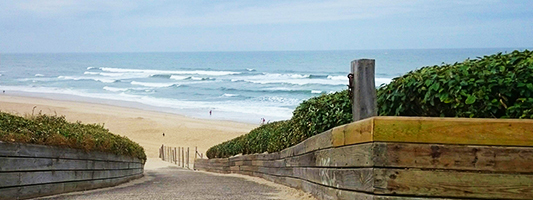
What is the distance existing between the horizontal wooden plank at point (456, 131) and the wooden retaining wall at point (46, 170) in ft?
15.4

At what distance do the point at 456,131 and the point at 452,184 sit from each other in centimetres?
34

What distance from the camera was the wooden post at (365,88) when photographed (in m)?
5.58

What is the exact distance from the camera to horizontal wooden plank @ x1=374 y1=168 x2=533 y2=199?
3.69 meters

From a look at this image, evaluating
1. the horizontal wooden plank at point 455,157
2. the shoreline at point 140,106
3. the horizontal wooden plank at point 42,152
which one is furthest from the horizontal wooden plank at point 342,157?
the shoreline at point 140,106

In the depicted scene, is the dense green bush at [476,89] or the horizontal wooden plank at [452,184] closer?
the horizontal wooden plank at [452,184]

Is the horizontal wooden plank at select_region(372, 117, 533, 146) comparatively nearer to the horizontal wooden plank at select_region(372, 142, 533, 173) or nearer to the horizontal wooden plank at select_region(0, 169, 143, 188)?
the horizontal wooden plank at select_region(372, 142, 533, 173)

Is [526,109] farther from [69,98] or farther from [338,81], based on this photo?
[338,81]

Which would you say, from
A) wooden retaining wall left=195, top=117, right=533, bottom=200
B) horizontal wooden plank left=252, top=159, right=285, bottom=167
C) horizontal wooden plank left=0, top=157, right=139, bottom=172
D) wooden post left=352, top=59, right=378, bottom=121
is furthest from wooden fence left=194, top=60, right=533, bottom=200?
horizontal wooden plank left=252, top=159, right=285, bottom=167

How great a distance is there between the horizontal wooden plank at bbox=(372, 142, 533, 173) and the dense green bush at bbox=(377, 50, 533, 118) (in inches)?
27.4

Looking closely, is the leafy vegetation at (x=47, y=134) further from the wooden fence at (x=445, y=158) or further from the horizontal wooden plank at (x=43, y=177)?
the wooden fence at (x=445, y=158)

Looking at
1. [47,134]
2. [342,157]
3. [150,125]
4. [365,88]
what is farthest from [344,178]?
[150,125]

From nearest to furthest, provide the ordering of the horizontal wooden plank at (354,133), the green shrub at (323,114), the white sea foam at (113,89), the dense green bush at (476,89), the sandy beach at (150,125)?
the horizontal wooden plank at (354,133), the dense green bush at (476,89), the green shrub at (323,114), the sandy beach at (150,125), the white sea foam at (113,89)

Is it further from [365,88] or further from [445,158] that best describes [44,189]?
[445,158]

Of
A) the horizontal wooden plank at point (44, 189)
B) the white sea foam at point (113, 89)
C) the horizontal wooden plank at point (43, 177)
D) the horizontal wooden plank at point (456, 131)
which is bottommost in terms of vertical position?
the horizontal wooden plank at point (44, 189)
